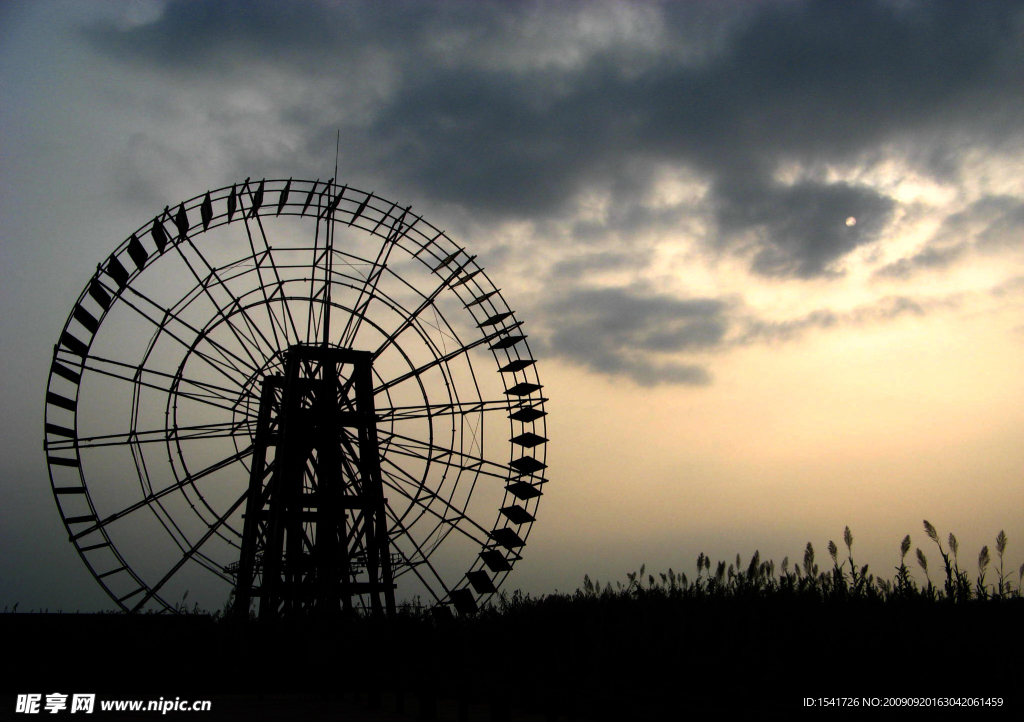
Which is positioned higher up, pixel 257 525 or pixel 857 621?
pixel 257 525

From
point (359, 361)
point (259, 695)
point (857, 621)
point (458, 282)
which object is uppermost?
point (458, 282)

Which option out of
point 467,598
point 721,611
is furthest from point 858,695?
point 467,598

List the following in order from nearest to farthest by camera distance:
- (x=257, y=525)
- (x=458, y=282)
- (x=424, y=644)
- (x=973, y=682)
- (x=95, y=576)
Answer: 1. (x=973, y=682)
2. (x=424, y=644)
3. (x=95, y=576)
4. (x=257, y=525)
5. (x=458, y=282)

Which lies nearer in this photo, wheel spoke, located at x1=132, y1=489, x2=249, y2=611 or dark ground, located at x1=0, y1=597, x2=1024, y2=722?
dark ground, located at x1=0, y1=597, x2=1024, y2=722

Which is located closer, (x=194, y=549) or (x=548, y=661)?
(x=548, y=661)

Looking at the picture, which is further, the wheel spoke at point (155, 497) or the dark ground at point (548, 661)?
the wheel spoke at point (155, 497)

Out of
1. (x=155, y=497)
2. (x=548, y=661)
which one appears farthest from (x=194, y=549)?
(x=548, y=661)

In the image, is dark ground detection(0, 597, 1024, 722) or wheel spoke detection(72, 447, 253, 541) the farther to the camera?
wheel spoke detection(72, 447, 253, 541)

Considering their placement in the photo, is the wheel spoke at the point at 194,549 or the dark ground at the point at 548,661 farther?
the wheel spoke at the point at 194,549

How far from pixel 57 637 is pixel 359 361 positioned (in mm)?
12155

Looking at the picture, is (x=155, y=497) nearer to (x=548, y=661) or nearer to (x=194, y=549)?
(x=194, y=549)

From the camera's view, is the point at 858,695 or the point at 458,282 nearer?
the point at 858,695

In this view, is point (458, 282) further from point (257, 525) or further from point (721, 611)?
point (721, 611)

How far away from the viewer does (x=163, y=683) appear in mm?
9477
